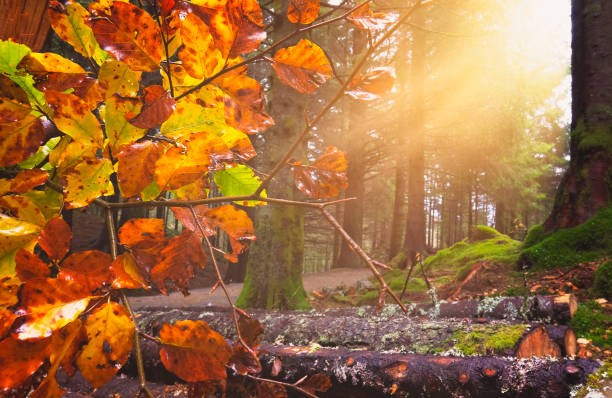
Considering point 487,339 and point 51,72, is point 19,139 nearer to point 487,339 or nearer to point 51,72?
point 51,72

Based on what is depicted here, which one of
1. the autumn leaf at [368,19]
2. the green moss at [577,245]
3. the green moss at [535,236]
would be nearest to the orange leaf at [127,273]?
the autumn leaf at [368,19]

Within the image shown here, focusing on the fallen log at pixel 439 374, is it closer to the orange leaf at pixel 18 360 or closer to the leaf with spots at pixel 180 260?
the leaf with spots at pixel 180 260

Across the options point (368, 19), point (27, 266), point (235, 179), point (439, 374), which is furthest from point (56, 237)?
point (439, 374)

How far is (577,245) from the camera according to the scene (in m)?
4.03

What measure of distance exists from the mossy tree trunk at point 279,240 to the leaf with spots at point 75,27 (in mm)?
3922

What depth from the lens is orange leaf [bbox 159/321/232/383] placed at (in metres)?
0.41

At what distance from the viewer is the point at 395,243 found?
39.7ft

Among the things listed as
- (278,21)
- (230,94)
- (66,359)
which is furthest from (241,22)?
(278,21)

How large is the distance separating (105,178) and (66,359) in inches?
9.1

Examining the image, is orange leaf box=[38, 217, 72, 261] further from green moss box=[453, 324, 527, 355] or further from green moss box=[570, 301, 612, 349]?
green moss box=[570, 301, 612, 349]

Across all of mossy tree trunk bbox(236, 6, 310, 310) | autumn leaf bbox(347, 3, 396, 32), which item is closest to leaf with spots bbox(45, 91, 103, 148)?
autumn leaf bbox(347, 3, 396, 32)

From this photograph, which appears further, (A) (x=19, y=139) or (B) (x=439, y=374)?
(B) (x=439, y=374)

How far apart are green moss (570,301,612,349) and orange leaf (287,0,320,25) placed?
326cm

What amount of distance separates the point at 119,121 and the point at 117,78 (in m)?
0.06
